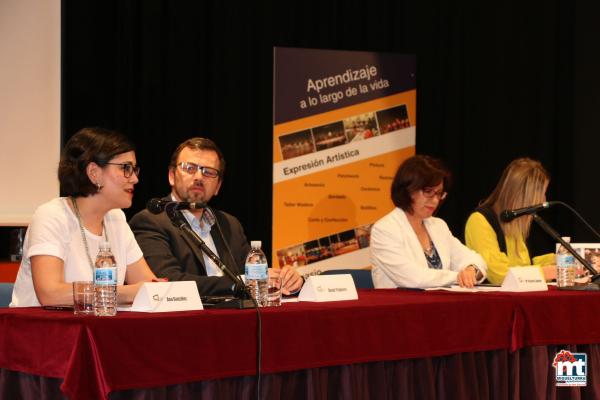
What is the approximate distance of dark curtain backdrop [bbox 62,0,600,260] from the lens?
5.67m

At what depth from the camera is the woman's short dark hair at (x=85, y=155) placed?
3.14m

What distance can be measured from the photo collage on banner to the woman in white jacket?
163 centimetres

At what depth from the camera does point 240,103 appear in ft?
19.8

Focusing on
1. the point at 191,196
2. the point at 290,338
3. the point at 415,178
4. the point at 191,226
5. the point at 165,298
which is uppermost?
the point at 415,178

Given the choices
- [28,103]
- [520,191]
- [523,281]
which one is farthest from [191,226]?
[28,103]

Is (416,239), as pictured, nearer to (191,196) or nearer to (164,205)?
(191,196)

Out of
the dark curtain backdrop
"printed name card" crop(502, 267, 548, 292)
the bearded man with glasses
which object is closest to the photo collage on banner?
the dark curtain backdrop

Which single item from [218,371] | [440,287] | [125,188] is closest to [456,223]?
[440,287]

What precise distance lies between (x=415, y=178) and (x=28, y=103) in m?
2.38

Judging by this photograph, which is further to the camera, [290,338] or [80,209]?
[80,209]

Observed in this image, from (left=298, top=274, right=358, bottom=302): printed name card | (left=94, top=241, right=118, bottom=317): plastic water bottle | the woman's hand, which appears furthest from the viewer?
the woman's hand

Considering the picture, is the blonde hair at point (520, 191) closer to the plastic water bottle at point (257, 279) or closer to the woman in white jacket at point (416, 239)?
the woman in white jacket at point (416, 239)

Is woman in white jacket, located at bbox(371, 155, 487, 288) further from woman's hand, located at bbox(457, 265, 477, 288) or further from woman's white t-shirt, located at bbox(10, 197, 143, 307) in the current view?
woman's white t-shirt, located at bbox(10, 197, 143, 307)

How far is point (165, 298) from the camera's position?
2.67 meters
